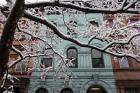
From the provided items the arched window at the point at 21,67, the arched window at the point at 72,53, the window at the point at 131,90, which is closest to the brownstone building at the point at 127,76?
the window at the point at 131,90

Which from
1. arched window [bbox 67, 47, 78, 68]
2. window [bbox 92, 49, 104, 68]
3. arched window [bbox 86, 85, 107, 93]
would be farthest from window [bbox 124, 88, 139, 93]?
arched window [bbox 67, 47, 78, 68]

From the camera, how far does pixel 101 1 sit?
10.3 metres

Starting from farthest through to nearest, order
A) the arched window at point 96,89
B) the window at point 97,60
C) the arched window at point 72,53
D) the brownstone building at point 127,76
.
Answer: the arched window at point 72,53
the window at point 97,60
the arched window at point 96,89
the brownstone building at point 127,76

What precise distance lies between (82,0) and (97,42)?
8.85 m

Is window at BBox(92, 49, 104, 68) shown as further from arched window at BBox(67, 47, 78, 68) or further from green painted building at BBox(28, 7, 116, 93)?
arched window at BBox(67, 47, 78, 68)


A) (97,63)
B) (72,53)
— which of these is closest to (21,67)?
(72,53)

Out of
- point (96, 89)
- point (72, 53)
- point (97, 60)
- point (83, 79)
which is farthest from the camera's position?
point (72, 53)

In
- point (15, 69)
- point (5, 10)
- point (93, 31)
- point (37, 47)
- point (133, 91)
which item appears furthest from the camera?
point (15, 69)

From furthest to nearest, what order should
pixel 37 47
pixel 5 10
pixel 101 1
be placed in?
pixel 37 47 → pixel 101 1 → pixel 5 10

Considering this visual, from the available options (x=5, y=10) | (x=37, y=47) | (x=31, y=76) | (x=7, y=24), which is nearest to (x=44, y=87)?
(x=31, y=76)

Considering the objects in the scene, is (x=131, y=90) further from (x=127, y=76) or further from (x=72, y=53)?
(x=72, y=53)

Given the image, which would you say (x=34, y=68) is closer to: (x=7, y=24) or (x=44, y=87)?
(x=44, y=87)

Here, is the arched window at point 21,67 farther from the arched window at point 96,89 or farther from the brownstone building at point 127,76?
the brownstone building at point 127,76

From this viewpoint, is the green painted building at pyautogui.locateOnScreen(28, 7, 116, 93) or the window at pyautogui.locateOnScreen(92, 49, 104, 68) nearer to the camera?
the green painted building at pyautogui.locateOnScreen(28, 7, 116, 93)
